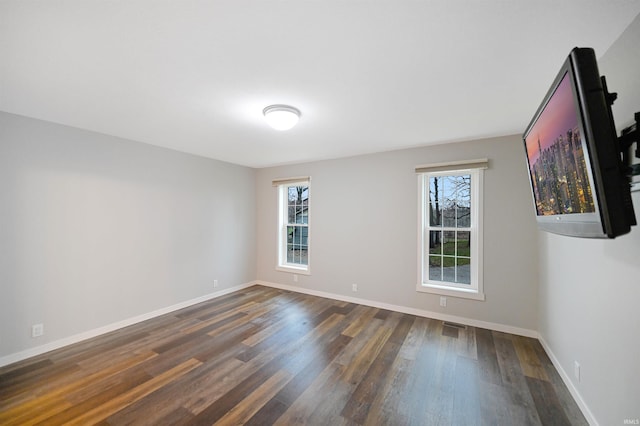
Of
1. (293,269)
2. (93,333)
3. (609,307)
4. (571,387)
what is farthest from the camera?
(293,269)

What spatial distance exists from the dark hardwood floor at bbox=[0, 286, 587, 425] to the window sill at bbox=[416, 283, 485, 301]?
0.41 metres

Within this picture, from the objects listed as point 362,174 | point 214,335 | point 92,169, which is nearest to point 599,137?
point 362,174

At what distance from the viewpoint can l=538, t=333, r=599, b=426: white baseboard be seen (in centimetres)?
171

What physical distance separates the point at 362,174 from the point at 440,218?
4.54 ft

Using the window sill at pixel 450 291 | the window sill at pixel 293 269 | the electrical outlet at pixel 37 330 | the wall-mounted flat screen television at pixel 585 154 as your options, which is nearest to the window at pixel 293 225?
the window sill at pixel 293 269

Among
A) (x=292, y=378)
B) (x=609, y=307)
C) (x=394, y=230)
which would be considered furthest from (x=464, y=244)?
(x=292, y=378)

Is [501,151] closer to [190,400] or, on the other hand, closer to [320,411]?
[320,411]

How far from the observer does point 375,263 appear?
399 centimetres

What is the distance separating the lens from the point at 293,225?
5086 mm

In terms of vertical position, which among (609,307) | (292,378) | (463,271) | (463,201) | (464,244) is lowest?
(292,378)

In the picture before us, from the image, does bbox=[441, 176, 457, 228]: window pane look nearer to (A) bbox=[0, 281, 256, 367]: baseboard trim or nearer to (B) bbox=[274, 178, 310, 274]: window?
(B) bbox=[274, 178, 310, 274]: window

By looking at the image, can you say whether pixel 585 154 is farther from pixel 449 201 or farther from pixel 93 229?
pixel 93 229

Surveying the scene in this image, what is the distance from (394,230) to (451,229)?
79cm

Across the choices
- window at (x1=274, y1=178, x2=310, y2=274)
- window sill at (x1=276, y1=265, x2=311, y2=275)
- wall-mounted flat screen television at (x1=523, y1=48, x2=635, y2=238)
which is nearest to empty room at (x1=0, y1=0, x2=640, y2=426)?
wall-mounted flat screen television at (x1=523, y1=48, x2=635, y2=238)
